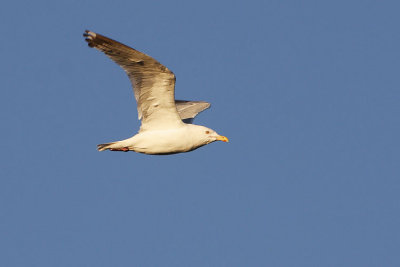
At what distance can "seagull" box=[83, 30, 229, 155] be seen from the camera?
16953 mm

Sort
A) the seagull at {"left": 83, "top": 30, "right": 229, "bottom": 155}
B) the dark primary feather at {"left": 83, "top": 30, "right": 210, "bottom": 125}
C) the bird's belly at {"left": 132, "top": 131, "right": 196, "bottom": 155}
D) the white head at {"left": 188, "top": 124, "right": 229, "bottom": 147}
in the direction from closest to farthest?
the dark primary feather at {"left": 83, "top": 30, "right": 210, "bottom": 125}
the seagull at {"left": 83, "top": 30, "right": 229, "bottom": 155}
the bird's belly at {"left": 132, "top": 131, "right": 196, "bottom": 155}
the white head at {"left": 188, "top": 124, "right": 229, "bottom": 147}

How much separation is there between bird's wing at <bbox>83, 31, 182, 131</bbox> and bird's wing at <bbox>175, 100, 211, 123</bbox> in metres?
3.17

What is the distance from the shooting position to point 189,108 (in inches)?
878

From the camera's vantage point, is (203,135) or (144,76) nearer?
(144,76)

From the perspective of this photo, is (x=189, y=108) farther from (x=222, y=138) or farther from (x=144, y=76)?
(x=144, y=76)

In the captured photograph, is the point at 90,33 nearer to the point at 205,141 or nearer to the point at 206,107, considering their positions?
the point at 205,141

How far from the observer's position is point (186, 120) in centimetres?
2170

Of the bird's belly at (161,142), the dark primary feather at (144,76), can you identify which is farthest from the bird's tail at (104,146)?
the dark primary feather at (144,76)

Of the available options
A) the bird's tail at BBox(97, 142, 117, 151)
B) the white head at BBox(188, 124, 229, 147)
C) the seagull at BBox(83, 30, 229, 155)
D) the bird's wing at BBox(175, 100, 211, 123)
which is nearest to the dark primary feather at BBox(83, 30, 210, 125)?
the seagull at BBox(83, 30, 229, 155)

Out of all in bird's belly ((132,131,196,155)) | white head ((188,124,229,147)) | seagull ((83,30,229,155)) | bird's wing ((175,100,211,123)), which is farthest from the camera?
bird's wing ((175,100,211,123))

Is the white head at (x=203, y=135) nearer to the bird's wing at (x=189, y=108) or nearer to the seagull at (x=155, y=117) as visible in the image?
the seagull at (x=155, y=117)

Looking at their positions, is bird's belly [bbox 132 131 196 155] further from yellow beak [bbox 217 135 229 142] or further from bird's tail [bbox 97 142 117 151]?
yellow beak [bbox 217 135 229 142]

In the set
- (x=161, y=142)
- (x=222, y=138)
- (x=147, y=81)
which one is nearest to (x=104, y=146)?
(x=161, y=142)

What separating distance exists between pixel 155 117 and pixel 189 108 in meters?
3.98
